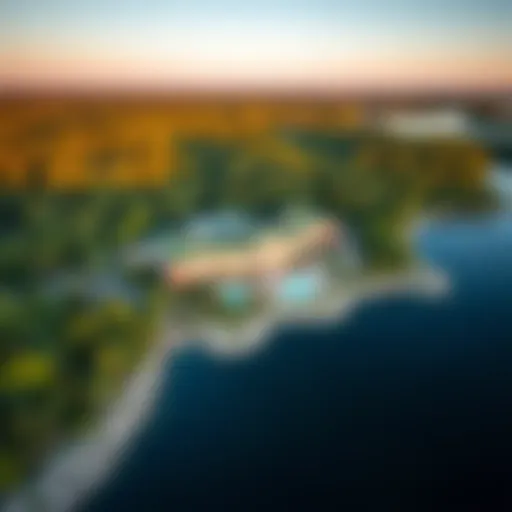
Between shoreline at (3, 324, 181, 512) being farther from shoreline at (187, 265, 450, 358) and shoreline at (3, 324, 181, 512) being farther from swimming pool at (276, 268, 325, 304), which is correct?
swimming pool at (276, 268, 325, 304)

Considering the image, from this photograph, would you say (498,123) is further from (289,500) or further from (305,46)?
(289,500)

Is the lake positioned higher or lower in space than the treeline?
lower

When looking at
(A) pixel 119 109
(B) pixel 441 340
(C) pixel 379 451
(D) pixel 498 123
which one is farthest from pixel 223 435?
(D) pixel 498 123

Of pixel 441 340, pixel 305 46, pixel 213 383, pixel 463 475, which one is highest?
pixel 305 46

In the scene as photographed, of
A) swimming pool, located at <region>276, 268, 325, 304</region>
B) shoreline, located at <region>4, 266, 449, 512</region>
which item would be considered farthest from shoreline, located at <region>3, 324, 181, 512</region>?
swimming pool, located at <region>276, 268, 325, 304</region>

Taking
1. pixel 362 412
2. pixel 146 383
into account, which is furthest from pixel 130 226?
pixel 362 412

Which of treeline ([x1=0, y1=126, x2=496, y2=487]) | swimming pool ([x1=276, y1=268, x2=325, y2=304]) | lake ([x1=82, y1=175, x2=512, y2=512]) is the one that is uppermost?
treeline ([x1=0, y1=126, x2=496, y2=487])

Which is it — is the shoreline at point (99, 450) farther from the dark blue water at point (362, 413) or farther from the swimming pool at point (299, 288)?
the swimming pool at point (299, 288)

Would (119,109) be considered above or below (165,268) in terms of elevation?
above
